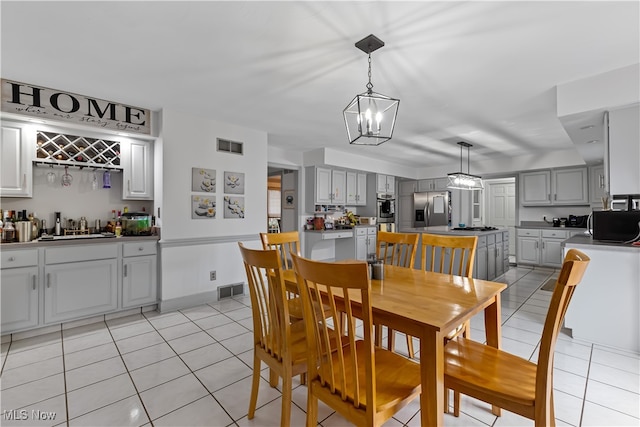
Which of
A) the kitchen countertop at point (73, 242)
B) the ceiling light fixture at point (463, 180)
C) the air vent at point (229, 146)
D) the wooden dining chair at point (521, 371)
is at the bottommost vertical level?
the wooden dining chair at point (521, 371)

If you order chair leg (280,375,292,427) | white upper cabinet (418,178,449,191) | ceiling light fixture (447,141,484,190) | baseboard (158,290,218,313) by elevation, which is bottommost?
baseboard (158,290,218,313)

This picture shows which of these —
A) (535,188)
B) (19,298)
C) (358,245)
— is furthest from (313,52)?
(535,188)

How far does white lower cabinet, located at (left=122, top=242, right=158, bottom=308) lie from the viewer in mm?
3318

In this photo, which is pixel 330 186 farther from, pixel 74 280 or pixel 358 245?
pixel 74 280

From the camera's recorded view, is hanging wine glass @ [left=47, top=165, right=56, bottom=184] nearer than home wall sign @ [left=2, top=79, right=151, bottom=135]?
No

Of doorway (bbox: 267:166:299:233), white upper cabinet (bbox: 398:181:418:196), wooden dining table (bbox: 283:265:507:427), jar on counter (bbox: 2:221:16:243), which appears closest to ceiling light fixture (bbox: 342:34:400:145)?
wooden dining table (bbox: 283:265:507:427)

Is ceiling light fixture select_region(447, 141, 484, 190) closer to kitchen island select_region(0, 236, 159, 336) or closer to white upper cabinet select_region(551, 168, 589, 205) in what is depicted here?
white upper cabinet select_region(551, 168, 589, 205)

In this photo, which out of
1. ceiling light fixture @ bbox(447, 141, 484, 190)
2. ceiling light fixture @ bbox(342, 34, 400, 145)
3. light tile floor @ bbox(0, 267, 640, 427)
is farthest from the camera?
ceiling light fixture @ bbox(447, 141, 484, 190)

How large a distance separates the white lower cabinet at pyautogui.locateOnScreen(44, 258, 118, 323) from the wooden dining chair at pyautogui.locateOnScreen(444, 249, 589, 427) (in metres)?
3.46

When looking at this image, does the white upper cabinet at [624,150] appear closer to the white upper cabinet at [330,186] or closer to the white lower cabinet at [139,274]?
the white upper cabinet at [330,186]

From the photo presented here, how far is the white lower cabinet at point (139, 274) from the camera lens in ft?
10.9

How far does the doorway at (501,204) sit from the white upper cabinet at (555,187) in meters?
1.30

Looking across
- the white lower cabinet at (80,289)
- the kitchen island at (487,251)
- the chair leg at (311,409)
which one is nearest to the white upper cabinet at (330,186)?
the kitchen island at (487,251)

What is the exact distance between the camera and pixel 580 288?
2.77 m
